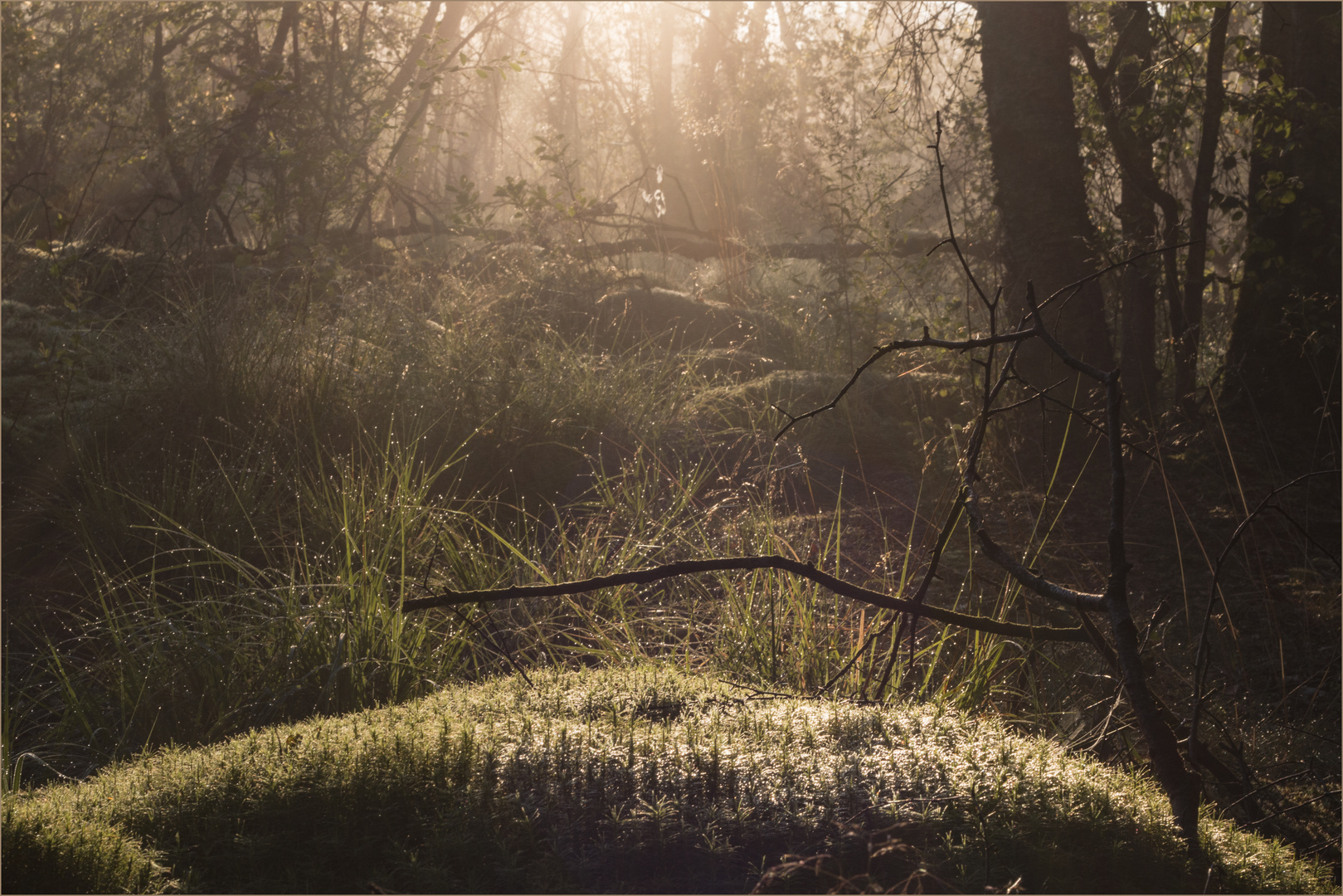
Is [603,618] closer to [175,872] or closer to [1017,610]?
[1017,610]

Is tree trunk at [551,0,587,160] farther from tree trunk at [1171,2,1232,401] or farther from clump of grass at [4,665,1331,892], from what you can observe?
clump of grass at [4,665,1331,892]

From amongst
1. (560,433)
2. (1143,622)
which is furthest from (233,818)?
(560,433)

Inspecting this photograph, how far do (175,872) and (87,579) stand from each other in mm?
3273

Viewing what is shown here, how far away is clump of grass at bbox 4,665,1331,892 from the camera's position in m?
1.35

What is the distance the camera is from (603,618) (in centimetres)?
368

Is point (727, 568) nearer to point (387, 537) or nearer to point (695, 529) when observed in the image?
point (387, 537)

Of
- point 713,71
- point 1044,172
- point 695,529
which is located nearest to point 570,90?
point 713,71

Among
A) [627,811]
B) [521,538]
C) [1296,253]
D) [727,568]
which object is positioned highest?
[1296,253]

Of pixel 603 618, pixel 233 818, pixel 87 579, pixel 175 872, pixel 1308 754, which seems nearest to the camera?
pixel 175 872

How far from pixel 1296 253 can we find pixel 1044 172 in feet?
4.48

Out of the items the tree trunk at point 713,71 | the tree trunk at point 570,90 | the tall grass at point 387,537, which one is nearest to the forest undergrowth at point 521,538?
the tall grass at point 387,537

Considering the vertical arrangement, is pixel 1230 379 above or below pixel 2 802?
above

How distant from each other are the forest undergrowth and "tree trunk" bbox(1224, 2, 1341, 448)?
374 mm

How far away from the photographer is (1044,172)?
4.63m
